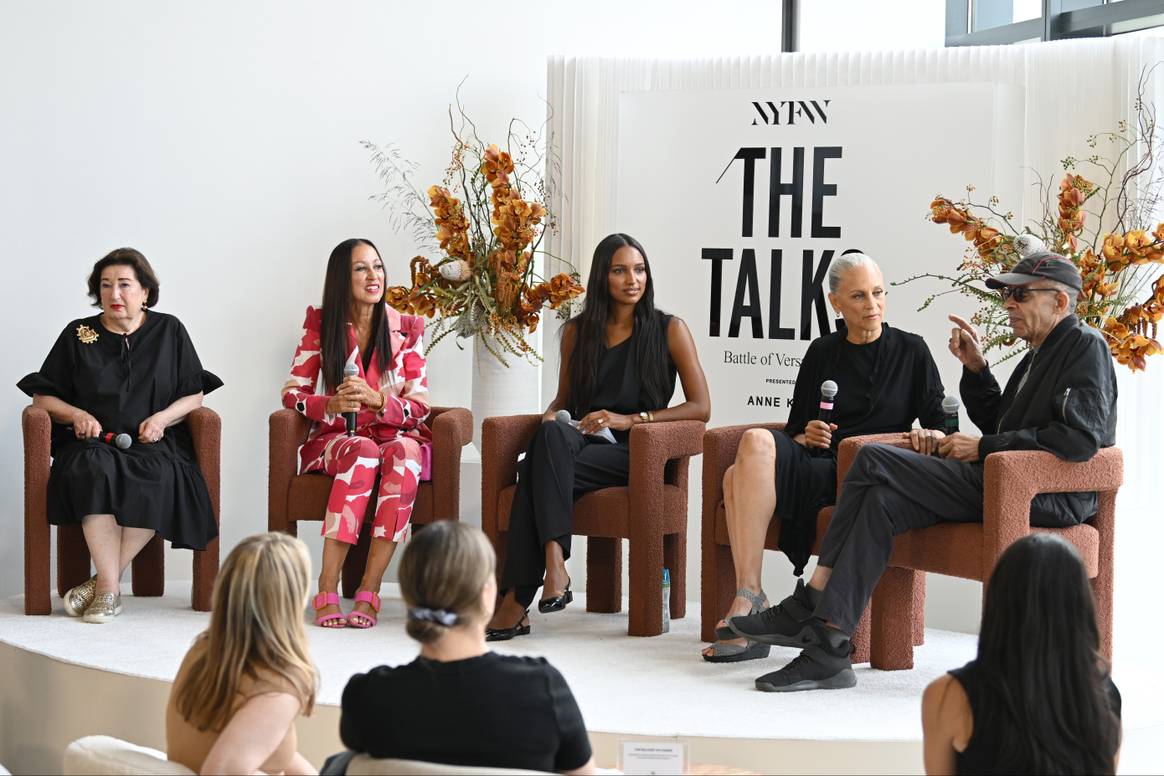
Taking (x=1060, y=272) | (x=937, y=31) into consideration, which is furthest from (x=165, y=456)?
(x=937, y=31)

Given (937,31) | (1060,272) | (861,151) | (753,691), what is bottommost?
(753,691)

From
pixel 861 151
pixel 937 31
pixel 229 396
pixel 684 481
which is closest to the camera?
pixel 684 481

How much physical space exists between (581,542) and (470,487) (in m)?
0.54

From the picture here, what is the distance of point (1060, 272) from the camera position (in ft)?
13.0

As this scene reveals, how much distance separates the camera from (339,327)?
4.95 metres

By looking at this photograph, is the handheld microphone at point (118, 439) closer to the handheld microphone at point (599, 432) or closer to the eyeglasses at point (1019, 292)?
the handheld microphone at point (599, 432)

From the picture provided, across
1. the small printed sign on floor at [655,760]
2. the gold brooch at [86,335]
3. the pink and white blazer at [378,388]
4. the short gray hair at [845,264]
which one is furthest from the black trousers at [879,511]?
the gold brooch at [86,335]

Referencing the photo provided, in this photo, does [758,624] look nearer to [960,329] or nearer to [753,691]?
[753,691]

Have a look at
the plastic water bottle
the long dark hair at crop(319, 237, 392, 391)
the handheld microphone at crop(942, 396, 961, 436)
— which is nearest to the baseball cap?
the handheld microphone at crop(942, 396, 961, 436)

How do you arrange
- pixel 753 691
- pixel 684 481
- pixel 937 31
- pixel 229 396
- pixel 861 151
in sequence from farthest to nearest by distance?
pixel 937 31 < pixel 229 396 < pixel 861 151 < pixel 684 481 < pixel 753 691

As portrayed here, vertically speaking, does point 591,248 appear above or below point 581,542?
above

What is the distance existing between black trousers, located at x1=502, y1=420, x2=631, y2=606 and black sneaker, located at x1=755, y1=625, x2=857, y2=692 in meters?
0.89

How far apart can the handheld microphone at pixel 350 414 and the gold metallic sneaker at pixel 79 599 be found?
98cm

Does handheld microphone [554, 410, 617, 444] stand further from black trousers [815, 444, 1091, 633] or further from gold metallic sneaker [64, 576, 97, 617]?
gold metallic sneaker [64, 576, 97, 617]
